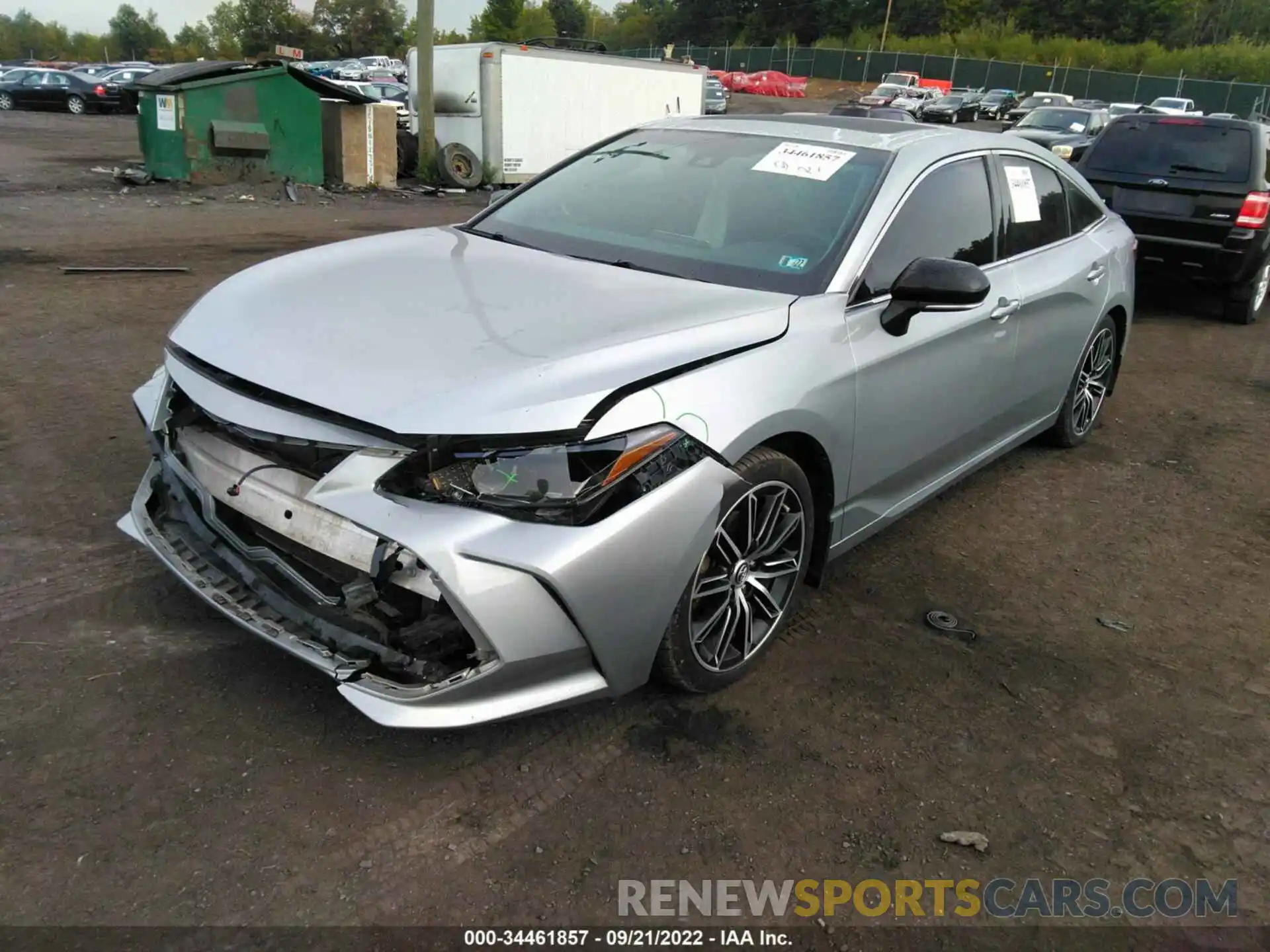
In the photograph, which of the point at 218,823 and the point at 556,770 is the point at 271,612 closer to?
the point at 218,823

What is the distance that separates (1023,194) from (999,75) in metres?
67.0

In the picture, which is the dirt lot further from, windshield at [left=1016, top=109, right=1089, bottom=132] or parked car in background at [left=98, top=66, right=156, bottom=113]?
parked car in background at [left=98, top=66, right=156, bottom=113]

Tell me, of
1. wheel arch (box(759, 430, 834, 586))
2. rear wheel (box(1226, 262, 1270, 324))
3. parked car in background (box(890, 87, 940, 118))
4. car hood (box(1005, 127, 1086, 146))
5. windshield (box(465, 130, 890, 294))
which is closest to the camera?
wheel arch (box(759, 430, 834, 586))

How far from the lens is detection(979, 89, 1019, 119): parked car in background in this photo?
1790 inches

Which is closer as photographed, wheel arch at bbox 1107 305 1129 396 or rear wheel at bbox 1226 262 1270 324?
wheel arch at bbox 1107 305 1129 396

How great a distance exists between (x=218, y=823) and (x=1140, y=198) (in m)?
8.97

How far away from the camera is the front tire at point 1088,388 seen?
518cm

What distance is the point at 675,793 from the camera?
2.59m

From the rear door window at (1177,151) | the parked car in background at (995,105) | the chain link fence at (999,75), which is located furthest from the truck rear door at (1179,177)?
the chain link fence at (999,75)

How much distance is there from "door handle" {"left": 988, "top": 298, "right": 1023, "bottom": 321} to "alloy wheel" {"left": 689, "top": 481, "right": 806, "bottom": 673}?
146cm

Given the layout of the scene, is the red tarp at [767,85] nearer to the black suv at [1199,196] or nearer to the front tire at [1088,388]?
the black suv at [1199,196]

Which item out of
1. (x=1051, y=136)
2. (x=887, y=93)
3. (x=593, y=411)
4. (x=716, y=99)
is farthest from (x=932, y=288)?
(x=887, y=93)

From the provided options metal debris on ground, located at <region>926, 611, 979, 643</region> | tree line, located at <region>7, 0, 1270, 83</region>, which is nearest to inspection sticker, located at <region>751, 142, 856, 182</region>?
metal debris on ground, located at <region>926, 611, 979, 643</region>

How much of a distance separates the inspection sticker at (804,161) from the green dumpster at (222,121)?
11936 millimetres
